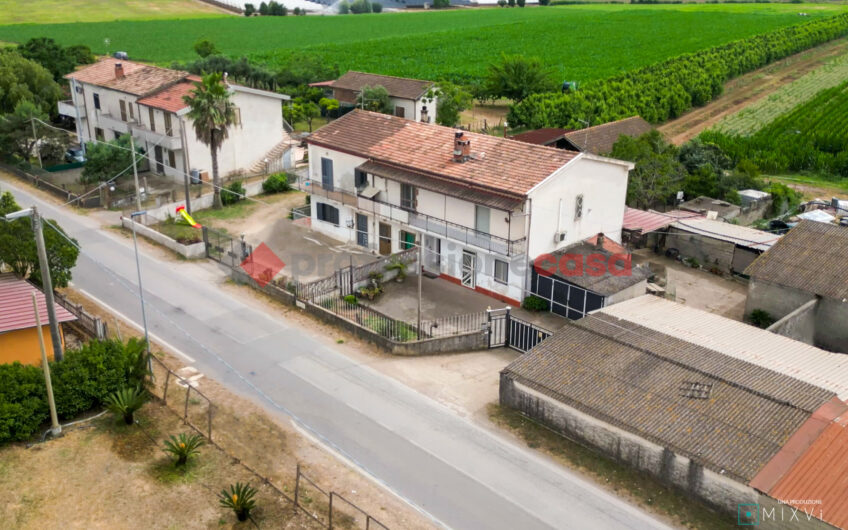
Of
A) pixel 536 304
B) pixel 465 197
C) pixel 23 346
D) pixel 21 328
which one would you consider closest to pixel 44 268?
pixel 21 328

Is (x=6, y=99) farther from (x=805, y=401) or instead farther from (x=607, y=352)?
(x=805, y=401)

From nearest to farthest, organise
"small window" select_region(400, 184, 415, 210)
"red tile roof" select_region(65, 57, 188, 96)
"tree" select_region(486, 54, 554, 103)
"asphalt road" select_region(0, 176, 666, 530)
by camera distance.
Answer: "asphalt road" select_region(0, 176, 666, 530) < "small window" select_region(400, 184, 415, 210) < "red tile roof" select_region(65, 57, 188, 96) < "tree" select_region(486, 54, 554, 103)

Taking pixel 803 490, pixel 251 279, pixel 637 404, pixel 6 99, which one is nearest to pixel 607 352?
pixel 637 404

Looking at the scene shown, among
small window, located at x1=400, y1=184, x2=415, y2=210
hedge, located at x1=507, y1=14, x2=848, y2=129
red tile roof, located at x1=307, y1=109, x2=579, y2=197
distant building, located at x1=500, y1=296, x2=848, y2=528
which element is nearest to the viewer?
distant building, located at x1=500, y1=296, x2=848, y2=528

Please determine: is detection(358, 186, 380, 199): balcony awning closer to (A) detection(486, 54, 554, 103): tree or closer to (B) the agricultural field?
(A) detection(486, 54, 554, 103): tree

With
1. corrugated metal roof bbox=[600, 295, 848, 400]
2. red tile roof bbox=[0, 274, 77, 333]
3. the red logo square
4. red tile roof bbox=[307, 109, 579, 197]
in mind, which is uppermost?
red tile roof bbox=[307, 109, 579, 197]

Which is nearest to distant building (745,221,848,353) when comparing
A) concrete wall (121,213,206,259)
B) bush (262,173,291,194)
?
concrete wall (121,213,206,259)
